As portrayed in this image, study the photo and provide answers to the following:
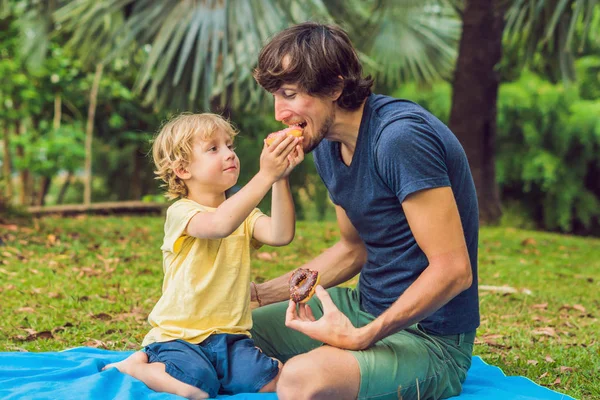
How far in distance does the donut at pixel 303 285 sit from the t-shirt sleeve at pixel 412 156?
1.31ft

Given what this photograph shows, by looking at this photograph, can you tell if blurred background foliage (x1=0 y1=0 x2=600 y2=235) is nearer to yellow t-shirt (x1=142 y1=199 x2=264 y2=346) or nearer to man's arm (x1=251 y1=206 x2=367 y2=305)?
man's arm (x1=251 y1=206 x2=367 y2=305)

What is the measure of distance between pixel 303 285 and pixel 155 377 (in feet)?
1.92

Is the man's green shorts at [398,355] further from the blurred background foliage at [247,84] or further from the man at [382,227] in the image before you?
the blurred background foliage at [247,84]

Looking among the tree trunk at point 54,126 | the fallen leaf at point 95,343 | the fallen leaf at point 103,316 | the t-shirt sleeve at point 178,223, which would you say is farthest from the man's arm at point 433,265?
the tree trunk at point 54,126

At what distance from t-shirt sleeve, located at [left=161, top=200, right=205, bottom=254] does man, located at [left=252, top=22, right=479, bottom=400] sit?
1.44 ft

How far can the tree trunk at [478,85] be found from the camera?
27.3 ft

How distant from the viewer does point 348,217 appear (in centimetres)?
285

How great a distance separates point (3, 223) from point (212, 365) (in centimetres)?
469

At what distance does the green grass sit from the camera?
3.72 meters

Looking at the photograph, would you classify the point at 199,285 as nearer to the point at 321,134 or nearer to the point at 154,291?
the point at 321,134

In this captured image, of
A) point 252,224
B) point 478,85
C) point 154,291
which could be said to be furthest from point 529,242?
point 252,224

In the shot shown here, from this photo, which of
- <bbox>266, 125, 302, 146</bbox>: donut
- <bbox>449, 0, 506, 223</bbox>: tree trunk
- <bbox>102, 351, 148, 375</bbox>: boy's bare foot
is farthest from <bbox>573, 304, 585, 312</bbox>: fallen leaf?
<bbox>449, 0, 506, 223</bbox>: tree trunk

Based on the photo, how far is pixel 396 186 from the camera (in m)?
2.44

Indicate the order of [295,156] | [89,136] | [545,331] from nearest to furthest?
[295,156], [545,331], [89,136]
